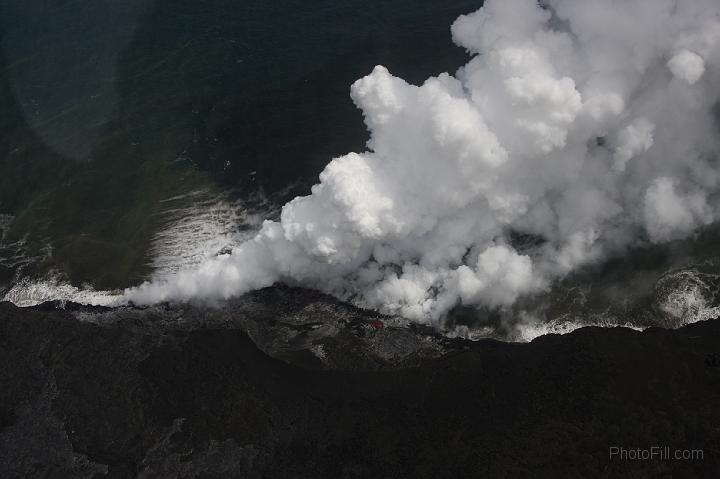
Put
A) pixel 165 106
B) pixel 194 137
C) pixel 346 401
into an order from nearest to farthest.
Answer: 1. pixel 346 401
2. pixel 194 137
3. pixel 165 106

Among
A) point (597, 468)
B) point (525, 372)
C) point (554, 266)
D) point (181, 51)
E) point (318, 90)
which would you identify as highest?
point (181, 51)

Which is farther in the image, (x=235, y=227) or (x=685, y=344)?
(x=235, y=227)

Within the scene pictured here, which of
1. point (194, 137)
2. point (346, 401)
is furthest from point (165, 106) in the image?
point (346, 401)

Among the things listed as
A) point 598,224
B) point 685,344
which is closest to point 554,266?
point 598,224

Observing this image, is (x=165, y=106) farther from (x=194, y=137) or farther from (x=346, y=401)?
(x=346, y=401)

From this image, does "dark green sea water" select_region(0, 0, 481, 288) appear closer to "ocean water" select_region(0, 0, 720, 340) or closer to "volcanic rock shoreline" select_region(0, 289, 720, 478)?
"ocean water" select_region(0, 0, 720, 340)

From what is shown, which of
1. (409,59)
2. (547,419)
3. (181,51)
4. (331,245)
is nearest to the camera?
(547,419)

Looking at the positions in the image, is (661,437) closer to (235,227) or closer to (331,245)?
(331,245)

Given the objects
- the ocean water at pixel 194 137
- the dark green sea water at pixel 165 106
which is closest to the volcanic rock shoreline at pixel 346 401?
the ocean water at pixel 194 137
